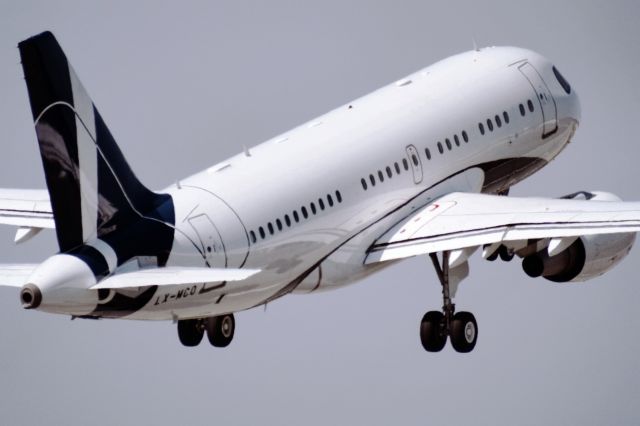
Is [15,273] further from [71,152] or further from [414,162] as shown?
[414,162]

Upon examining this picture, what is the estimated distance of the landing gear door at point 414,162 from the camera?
238ft

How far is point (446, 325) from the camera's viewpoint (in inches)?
2842

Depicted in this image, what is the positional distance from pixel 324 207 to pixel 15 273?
1158cm

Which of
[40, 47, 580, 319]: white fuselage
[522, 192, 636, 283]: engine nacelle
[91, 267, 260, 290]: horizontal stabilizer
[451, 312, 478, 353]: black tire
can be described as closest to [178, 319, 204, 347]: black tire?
[40, 47, 580, 319]: white fuselage

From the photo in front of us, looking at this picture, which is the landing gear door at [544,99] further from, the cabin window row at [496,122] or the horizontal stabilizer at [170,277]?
the horizontal stabilizer at [170,277]

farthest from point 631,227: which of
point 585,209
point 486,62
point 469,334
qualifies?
point 486,62

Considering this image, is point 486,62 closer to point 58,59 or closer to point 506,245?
point 506,245

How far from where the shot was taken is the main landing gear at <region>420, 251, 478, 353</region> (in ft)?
236

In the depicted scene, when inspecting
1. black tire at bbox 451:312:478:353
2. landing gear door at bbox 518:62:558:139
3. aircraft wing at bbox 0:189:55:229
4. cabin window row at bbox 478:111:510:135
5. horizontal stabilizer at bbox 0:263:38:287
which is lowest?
black tire at bbox 451:312:478:353

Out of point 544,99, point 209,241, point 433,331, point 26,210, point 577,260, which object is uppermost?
point 544,99

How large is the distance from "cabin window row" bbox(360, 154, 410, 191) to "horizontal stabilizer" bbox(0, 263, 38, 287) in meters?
13.2

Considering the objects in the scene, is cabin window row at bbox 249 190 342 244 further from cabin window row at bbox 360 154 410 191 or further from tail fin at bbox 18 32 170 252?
tail fin at bbox 18 32 170 252

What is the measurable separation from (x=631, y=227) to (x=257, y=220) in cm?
950

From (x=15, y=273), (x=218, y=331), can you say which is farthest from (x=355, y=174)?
(x=15, y=273)
